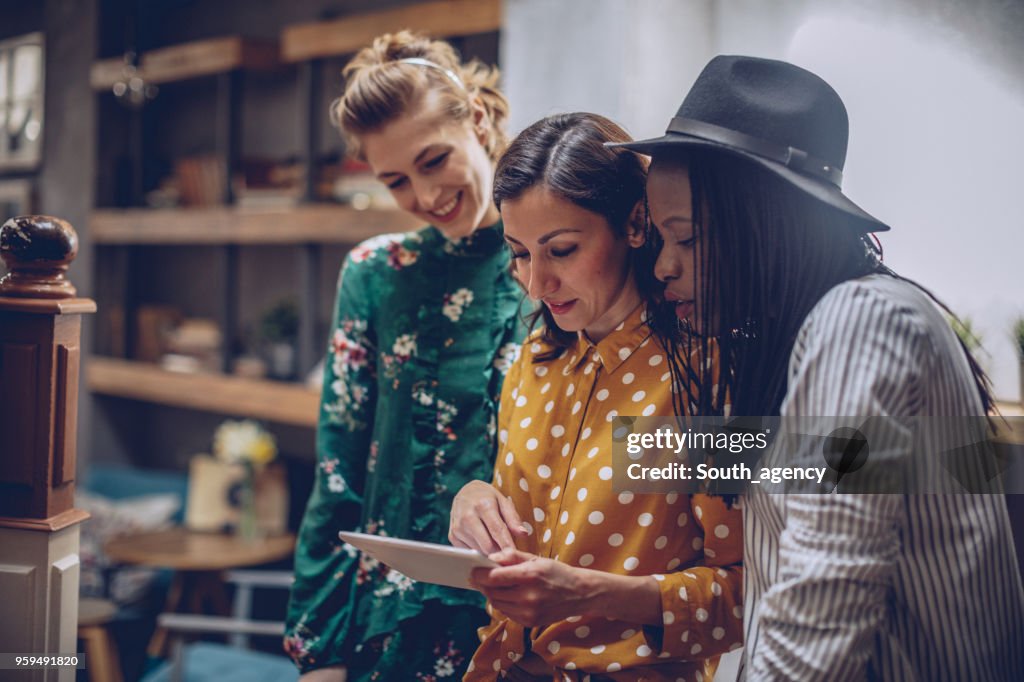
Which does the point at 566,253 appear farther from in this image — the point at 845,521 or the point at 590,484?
the point at 845,521

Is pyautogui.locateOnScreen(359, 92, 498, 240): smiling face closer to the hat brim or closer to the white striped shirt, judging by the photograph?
the hat brim

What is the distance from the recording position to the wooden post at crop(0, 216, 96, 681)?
109cm

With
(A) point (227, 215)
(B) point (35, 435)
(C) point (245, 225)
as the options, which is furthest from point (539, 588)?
(A) point (227, 215)

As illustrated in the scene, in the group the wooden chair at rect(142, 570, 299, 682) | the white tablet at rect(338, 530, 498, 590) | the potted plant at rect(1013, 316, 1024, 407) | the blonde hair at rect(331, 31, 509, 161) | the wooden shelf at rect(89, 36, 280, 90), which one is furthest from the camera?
the wooden shelf at rect(89, 36, 280, 90)

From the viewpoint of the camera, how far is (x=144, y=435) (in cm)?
488

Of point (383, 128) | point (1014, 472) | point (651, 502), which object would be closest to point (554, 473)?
point (651, 502)

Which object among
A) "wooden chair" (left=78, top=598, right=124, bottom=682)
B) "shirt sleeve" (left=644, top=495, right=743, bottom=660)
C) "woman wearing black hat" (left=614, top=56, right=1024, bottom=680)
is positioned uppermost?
"woman wearing black hat" (left=614, top=56, right=1024, bottom=680)

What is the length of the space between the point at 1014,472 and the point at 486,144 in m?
1.18

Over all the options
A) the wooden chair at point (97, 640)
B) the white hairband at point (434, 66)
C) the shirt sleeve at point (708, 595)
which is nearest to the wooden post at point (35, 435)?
the white hairband at point (434, 66)

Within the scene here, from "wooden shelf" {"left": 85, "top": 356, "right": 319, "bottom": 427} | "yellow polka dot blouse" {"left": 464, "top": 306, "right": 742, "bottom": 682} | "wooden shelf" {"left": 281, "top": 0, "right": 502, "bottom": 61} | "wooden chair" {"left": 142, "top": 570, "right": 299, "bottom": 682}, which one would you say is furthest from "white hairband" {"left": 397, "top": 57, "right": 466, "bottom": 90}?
"wooden shelf" {"left": 85, "top": 356, "right": 319, "bottom": 427}

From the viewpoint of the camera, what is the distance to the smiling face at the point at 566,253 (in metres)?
1.14

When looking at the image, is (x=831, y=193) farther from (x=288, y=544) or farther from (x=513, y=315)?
(x=288, y=544)

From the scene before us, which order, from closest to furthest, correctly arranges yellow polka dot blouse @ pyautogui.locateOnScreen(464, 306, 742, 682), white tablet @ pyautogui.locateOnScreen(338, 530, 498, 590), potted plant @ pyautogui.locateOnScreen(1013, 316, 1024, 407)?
white tablet @ pyautogui.locateOnScreen(338, 530, 498, 590), yellow polka dot blouse @ pyautogui.locateOnScreen(464, 306, 742, 682), potted plant @ pyautogui.locateOnScreen(1013, 316, 1024, 407)

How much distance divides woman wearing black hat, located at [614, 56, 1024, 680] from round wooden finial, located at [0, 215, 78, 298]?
2.37ft
